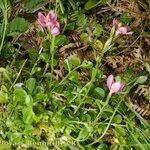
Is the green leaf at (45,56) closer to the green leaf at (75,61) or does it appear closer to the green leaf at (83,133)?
the green leaf at (75,61)

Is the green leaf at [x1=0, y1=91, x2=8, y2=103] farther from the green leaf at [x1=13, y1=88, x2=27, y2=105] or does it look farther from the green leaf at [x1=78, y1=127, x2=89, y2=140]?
the green leaf at [x1=78, y1=127, x2=89, y2=140]

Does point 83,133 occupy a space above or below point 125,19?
below

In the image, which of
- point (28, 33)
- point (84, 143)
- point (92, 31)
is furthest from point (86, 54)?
point (84, 143)

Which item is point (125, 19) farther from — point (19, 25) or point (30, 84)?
point (30, 84)

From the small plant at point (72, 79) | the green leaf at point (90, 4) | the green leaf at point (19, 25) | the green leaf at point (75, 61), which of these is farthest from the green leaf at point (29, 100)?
the green leaf at point (90, 4)

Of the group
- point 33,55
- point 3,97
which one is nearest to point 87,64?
point 33,55

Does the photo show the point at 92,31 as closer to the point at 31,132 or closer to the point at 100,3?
the point at 100,3

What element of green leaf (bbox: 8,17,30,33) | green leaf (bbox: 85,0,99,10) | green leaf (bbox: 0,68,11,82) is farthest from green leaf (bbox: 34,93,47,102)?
green leaf (bbox: 85,0,99,10)

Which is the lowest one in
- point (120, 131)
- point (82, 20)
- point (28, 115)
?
point (120, 131)
